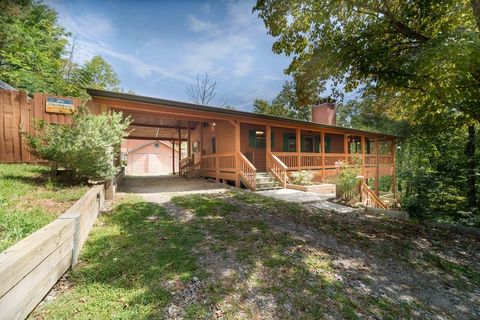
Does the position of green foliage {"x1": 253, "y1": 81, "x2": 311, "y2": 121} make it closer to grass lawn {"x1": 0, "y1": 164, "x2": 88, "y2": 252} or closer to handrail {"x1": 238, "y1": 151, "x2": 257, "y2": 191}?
handrail {"x1": 238, "y1": 151, "x2": 257, "y2": 191}

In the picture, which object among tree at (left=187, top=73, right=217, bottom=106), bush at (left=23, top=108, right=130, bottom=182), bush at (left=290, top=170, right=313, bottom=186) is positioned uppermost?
tree at (left=187, top=73, right=217, bottom=106)

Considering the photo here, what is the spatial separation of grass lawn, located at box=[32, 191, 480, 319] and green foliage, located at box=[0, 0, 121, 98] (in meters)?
11.2

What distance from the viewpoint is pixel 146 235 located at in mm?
3664

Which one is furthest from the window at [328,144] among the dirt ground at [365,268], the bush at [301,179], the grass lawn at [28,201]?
the grass lawn at [28,201]

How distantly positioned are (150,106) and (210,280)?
6721 mm

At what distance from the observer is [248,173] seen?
9539 mm

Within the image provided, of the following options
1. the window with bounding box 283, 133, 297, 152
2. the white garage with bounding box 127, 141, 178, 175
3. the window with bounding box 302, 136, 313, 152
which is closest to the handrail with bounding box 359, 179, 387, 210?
the window with bounding box 283, 133, 297, 152

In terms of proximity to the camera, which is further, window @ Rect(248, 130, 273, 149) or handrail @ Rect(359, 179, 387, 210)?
window @ Rect(248, 130, 273, 149)

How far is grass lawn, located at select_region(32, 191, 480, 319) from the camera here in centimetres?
210

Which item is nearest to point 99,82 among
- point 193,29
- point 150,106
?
point 193,29

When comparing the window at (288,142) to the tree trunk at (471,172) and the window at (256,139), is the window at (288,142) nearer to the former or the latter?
the window at (256,139)

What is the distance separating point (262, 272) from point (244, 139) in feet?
32.6

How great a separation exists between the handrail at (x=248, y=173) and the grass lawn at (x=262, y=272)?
4.22 meters

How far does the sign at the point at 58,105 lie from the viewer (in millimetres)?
6691
